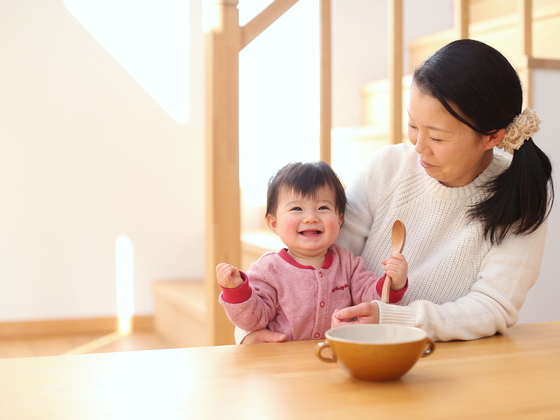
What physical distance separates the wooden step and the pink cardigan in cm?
142

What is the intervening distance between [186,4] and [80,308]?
1.50m

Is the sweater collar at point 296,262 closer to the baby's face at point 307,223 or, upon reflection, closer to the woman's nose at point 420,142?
the baby's face at point 307,223

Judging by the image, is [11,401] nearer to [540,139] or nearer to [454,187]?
[454,187]

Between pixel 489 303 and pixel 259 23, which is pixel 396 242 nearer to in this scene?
pixel 489 303

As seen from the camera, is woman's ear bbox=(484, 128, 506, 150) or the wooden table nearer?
the wooden table

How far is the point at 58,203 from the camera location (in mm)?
3049

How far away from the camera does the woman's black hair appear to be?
104 centimetres

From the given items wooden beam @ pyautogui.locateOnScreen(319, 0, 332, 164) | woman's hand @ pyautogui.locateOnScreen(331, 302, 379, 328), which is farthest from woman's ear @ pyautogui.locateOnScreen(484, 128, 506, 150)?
wooden beam @ pyautogui.locateOnScreen(319, 0, 332, 164)

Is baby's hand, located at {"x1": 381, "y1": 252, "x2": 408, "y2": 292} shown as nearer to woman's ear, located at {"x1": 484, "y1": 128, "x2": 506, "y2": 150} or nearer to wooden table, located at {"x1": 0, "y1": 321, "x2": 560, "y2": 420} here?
wooden table, located at {"x1": 0, "y1": 321, "x2": 560, "y2": 420}

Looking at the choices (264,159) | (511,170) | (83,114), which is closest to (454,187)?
(511,170)

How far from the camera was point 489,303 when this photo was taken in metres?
1.03

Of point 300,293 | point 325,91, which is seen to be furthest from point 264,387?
point 325,91

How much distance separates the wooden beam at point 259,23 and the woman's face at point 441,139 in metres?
0.72

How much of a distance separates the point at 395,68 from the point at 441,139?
815 mm
